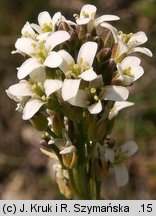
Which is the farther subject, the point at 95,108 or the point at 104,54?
the point at 104,54

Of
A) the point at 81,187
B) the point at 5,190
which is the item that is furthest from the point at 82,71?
the point at 5,190

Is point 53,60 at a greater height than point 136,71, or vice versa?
point 53,60

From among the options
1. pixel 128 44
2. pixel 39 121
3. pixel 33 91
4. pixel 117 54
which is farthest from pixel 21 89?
pixel 128 44

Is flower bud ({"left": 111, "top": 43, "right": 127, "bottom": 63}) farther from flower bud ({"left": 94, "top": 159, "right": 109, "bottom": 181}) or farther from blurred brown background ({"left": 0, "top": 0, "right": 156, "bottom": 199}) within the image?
blurred brown background ({"left": 0, "top": 0, "right": 156, "bottom": 199})

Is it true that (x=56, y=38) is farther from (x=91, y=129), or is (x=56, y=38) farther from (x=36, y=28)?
(x=91, y=129)

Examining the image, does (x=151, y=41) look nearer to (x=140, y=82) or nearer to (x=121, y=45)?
(x=140, y=82)

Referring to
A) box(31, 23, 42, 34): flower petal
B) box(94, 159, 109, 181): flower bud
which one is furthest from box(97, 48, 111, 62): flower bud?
box(94, 159, 109, 181): flower bud

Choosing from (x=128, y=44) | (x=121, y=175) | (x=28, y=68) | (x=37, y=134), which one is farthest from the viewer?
(x=37, y=134)
